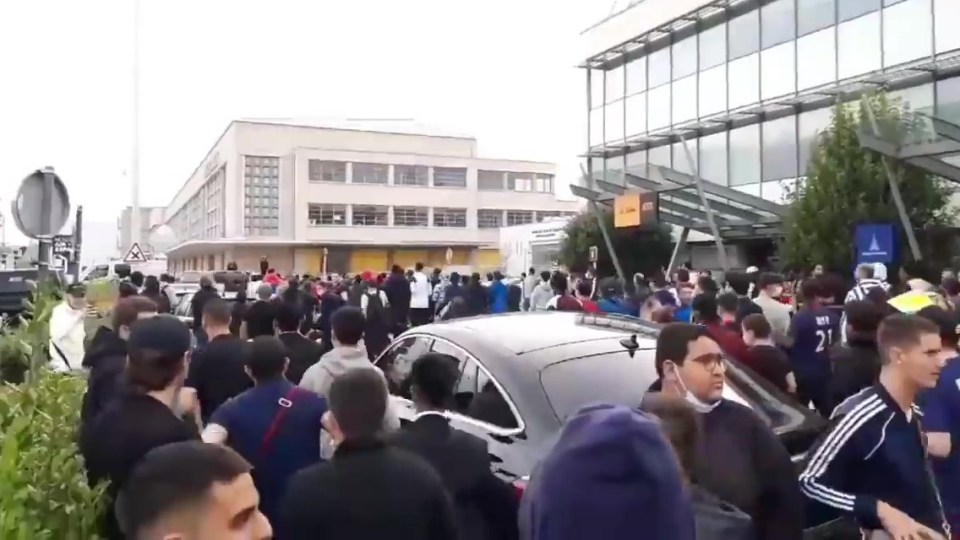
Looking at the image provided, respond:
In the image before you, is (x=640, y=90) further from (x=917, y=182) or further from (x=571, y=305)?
(x=571, y=305)

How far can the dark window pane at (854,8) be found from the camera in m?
25.5

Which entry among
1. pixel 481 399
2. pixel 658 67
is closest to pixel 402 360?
pixel 481 399

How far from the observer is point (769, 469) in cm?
366

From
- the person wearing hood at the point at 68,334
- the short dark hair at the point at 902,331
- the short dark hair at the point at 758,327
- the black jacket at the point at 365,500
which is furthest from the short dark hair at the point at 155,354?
the person wearing hood at the point at 68,334

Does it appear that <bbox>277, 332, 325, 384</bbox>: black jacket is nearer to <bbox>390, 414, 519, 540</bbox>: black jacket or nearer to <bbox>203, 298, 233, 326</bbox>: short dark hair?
<bbox>203, 298, 233, 326</bbox>: short dark hair

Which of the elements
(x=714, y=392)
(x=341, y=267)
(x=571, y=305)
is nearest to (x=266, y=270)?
(x=571, y=305)

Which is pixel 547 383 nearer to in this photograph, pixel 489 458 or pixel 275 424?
pixel 489 458

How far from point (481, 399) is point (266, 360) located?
50.1 inches

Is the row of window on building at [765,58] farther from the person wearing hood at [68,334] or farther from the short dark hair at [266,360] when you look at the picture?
the short dark hair at [266,360]

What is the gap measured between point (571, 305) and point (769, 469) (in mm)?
7805

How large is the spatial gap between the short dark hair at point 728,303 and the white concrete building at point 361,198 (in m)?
52.5

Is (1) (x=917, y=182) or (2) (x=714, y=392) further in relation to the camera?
(1) (x=917, y=182)

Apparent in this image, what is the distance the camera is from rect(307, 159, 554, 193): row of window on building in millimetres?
66188

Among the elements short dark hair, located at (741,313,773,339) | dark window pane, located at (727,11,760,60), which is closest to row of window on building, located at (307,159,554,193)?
dark window pane, located at (727,11,760,60)
